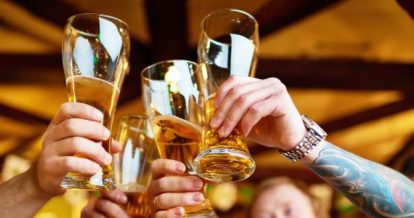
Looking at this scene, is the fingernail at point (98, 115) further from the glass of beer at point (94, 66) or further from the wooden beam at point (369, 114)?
the wooden beam at point (369, 114)

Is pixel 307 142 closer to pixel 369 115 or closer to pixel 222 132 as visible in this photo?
pixel 222 132

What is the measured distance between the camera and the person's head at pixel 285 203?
1.89 m

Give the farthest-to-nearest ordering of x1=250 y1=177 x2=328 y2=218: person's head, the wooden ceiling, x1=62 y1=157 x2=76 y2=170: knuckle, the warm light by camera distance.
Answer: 1. the warm light
2. the wooden ceiling
3. x1=250 y1=177 x2=328 y2=218: person's head
4. x1=62 y1=157 x2=76 y2=170: knuckle

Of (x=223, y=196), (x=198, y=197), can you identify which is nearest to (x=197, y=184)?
(x=198, y=197)

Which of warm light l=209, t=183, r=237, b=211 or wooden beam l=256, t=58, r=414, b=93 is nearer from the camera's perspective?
wooden beam l=256, t=58, r=414, b=93

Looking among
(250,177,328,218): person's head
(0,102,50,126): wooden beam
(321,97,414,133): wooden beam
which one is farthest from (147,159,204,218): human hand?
(0,102,50,126): wooden beam

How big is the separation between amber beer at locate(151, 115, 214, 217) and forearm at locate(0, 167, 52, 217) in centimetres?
24

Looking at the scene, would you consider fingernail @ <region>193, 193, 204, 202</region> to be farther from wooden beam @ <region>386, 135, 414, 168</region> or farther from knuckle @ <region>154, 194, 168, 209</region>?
wooden beam @ <region>386, 135, 414, 168</region>

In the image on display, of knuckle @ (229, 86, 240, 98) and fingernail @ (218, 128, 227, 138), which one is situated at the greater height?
knuckle @ (229, 86, 240, 98)

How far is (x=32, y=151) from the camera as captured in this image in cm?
525

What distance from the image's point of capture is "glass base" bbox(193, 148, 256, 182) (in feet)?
3.12

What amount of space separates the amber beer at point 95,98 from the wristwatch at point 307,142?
358 millimetres

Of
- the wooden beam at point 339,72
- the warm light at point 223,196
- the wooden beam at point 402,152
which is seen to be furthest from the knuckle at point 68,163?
the warm light at point 223,196

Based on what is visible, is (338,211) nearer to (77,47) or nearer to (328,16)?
(328,16)
